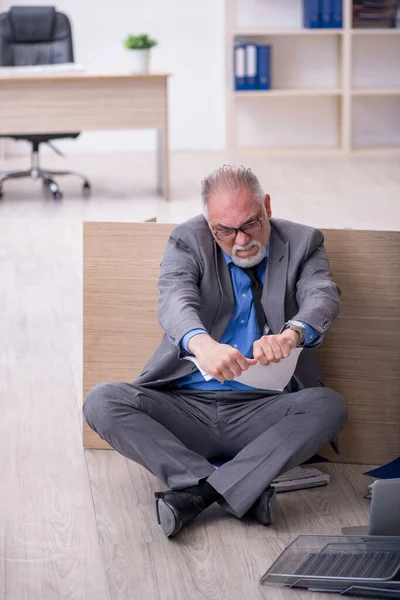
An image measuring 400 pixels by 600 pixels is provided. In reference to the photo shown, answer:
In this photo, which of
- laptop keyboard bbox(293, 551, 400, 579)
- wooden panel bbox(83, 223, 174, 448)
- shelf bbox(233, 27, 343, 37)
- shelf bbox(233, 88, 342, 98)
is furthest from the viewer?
shelf bbox(233, 88, 342, 98)

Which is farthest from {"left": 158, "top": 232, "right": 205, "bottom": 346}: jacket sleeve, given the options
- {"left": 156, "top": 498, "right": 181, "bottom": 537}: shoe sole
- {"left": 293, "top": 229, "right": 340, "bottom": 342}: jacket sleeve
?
{"left": 156, "top": 498, "right": 181, "bottom": 537}: shoe sole

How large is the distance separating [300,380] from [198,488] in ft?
1.23

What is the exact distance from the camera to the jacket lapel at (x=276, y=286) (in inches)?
92.3

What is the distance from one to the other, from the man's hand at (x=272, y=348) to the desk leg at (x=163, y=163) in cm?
417

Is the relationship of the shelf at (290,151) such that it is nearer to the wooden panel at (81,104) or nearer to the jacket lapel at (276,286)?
the wooden panel at (81,104)

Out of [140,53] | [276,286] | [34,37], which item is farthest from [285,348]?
[34,37]

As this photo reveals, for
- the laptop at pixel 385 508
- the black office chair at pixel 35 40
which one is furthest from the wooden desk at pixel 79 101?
the laptop at pixel 385 508

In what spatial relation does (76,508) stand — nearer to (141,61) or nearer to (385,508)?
(385,508)

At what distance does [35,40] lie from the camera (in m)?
6.68

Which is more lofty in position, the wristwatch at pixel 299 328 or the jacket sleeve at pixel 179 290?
the jacket sleeve at pixel 179 290

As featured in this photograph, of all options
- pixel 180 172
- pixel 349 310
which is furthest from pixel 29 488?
Result: pixel 180 172

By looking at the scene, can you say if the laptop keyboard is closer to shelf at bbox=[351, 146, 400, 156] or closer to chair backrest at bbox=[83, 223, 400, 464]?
chair backrest at bbox=[83, 223, 400, 464]

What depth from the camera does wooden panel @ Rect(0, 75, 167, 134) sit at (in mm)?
6000

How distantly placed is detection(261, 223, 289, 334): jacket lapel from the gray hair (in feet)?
0.42
